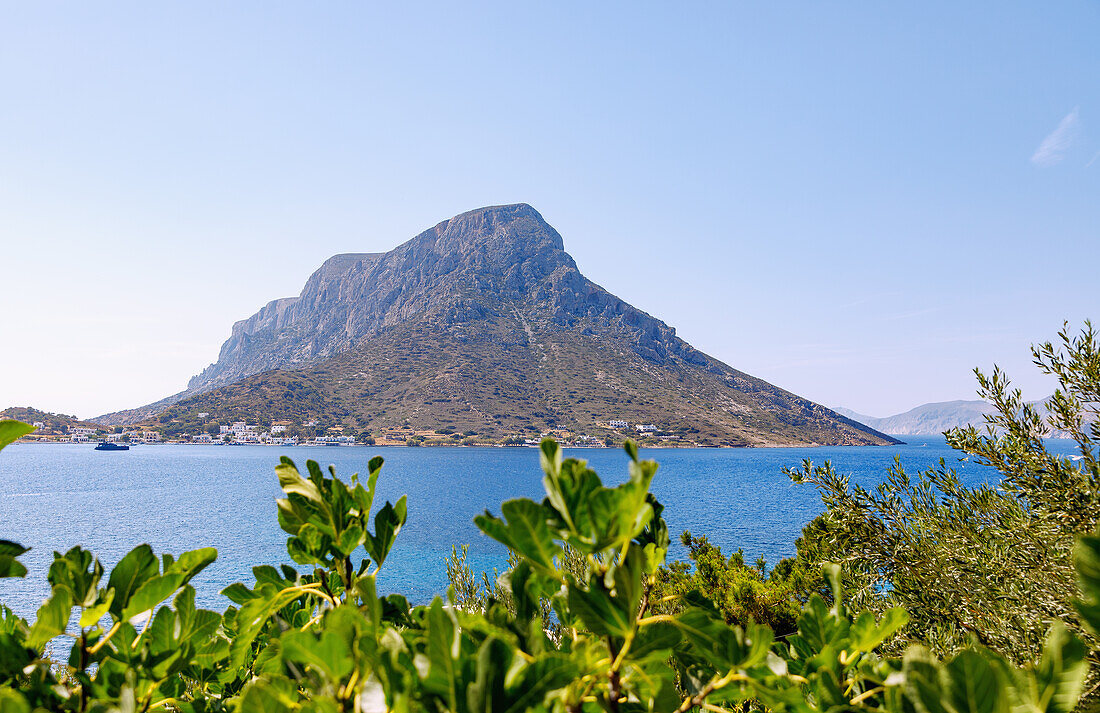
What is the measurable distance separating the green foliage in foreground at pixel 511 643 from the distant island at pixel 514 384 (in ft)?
406

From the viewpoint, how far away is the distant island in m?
132

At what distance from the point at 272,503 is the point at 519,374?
85.8m

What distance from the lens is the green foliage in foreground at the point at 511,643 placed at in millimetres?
626

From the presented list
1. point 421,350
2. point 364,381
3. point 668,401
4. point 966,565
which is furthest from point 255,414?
point 966,565

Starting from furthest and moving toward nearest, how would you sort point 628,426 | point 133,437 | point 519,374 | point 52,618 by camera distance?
point 519,374 < point 133,437 < point 628,426 < point 52,618

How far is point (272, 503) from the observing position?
67125 millimetres

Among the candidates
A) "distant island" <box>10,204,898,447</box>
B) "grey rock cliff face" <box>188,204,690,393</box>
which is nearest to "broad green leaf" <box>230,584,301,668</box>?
"distant island" <box>10,204,898,447</box>

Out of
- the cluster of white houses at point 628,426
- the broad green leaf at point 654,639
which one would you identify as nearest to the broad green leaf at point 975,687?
the broad green leaf at point 654,639

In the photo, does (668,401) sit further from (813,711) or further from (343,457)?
(813,711)

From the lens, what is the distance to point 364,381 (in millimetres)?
146250

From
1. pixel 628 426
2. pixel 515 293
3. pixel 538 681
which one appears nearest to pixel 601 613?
pixel 538 681

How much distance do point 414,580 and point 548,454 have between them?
1619 inches

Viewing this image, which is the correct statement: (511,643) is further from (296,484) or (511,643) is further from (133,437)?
(133,437)

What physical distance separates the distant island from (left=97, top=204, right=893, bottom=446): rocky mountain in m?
0.43
